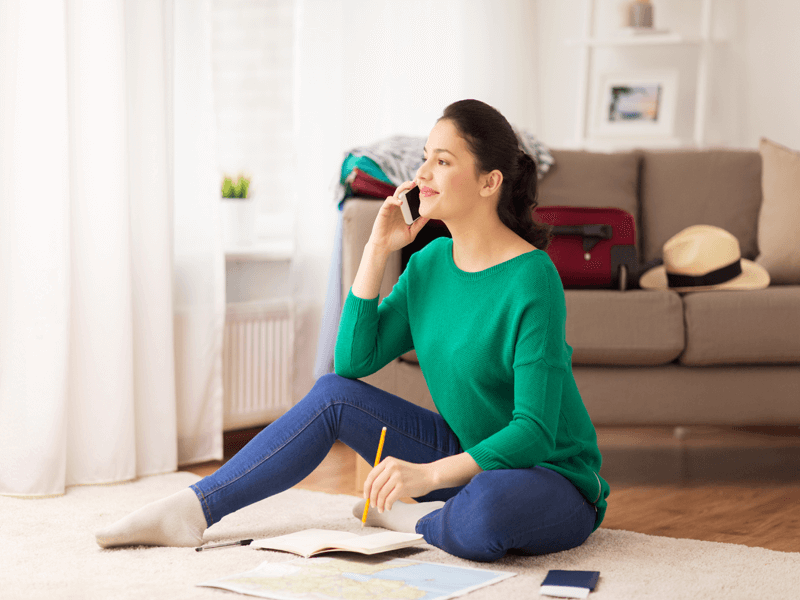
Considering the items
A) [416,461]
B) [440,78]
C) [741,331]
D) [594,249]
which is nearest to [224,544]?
[416,461]

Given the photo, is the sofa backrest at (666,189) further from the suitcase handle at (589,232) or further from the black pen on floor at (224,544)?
the black pen on floor at (224,544)

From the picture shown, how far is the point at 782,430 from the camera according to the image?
2.92 metres

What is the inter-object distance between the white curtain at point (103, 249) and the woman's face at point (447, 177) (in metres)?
0.94

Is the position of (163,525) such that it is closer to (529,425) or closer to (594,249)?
(529,425)

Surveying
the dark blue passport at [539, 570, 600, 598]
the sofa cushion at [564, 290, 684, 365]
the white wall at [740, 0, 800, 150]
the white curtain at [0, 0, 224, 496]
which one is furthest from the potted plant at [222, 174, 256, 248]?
the white wall at [740, 0, 800, 150]

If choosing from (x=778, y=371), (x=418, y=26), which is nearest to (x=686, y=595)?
(x=778, y=371)

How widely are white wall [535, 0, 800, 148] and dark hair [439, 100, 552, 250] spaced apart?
85.3 inches

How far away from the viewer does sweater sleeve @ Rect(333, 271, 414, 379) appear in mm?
1508

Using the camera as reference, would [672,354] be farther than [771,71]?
No

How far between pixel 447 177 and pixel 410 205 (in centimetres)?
14

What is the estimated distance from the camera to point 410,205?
4.96ft

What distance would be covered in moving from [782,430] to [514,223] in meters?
1.93

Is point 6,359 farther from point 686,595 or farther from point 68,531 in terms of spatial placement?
point 686,595

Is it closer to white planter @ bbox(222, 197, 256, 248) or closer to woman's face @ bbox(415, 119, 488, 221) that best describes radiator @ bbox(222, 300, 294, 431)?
white planter @ bbox(222, 197, 256, 248)
